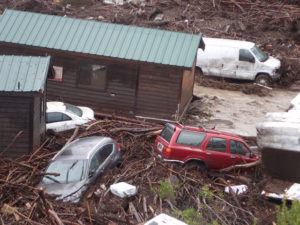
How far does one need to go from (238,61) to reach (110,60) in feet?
27.5

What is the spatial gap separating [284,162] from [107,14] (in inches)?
771

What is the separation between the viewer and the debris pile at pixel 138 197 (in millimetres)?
9055

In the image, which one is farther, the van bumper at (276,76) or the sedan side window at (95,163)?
the van bumper at (276,76)

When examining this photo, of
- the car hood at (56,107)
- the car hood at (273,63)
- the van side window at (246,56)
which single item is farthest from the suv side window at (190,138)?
the car hood at (273,63)

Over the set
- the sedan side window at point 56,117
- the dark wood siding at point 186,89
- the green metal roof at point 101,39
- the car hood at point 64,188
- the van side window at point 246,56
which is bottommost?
the car hood at point 64,188

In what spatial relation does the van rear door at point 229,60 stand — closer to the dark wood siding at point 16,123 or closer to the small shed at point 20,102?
the small shed at point 20,102

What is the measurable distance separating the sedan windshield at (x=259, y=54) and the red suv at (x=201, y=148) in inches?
424

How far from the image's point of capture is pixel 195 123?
741 inches

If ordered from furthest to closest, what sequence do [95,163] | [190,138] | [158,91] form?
1. [158,91]
2. [190,138]
3. [95,163]

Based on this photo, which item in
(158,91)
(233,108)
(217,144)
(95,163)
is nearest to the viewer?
(95,163)

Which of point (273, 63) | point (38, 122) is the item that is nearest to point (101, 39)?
point (38, 122)

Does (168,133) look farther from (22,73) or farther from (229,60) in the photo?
(229,60)

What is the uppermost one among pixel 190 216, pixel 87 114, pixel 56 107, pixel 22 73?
pixel 22 73

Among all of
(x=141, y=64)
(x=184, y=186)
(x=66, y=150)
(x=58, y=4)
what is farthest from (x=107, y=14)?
(x=184, y=186)
